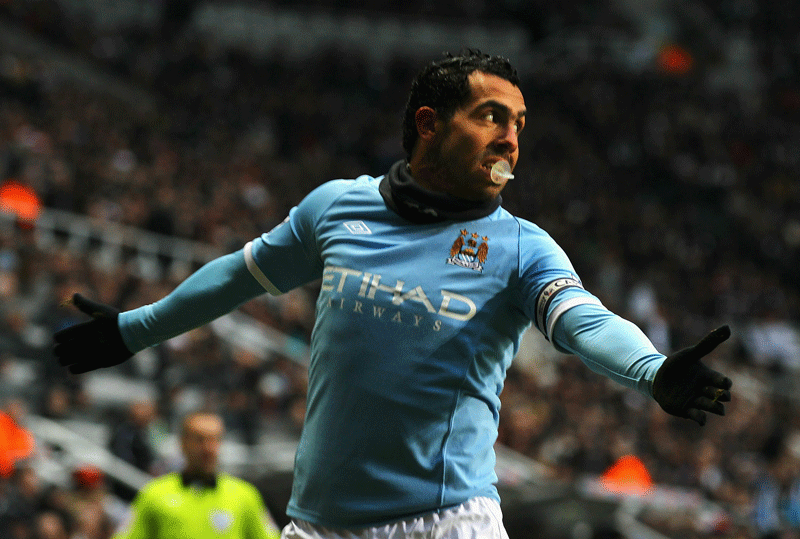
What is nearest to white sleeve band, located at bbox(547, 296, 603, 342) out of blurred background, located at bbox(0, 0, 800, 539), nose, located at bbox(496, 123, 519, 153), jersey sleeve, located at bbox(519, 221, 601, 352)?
jersey sleeve, located at bbox(519, 221, 601, 352)

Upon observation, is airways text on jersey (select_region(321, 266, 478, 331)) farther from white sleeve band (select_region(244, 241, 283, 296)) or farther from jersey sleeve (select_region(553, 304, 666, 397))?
white sleeve band (select_region(244, 241, 283, 296))

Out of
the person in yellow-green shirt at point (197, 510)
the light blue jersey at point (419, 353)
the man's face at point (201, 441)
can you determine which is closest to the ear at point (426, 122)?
the light blue jersey at point (419, 353)

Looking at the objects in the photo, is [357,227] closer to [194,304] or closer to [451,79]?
[451,79]

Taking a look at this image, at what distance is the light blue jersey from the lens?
2406 mm

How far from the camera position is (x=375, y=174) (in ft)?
58.3

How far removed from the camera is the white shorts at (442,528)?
7.88 feet

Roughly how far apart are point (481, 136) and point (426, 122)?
20 centimetres

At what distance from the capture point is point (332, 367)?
8.19 ft

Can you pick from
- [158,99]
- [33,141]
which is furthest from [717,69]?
[33,141]

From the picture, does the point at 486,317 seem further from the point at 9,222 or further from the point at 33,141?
the point at 33,141

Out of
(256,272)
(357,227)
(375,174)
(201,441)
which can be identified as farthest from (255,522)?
(375,174)

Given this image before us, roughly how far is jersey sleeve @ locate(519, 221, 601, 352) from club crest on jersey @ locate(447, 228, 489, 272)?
10cm

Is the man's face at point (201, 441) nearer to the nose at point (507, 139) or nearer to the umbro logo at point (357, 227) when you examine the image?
the umbro logo at point (357, 227)

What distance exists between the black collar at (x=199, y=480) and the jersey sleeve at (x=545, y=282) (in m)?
3.56
